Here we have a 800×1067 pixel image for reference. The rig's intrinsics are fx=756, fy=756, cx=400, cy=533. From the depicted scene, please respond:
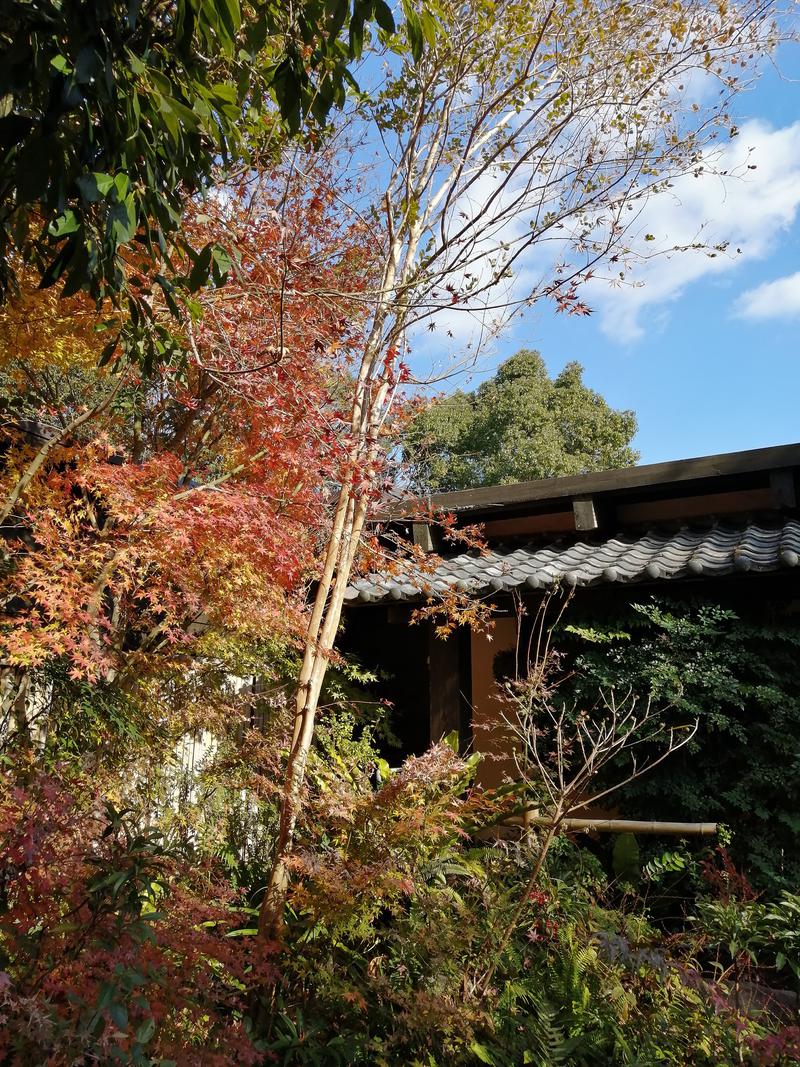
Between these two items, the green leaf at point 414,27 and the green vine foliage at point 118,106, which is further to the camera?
the green leaf at point 414,27

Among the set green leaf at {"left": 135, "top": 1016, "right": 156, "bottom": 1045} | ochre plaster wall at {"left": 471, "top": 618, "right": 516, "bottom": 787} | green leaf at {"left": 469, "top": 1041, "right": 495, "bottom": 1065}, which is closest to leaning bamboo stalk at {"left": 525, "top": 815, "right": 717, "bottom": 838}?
green leaf at {"left": 469, "top": 1041, "right": 495, "bottom": 1065}

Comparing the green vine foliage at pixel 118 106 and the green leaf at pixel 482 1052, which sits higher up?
the green vine foliage at pixel 118 106

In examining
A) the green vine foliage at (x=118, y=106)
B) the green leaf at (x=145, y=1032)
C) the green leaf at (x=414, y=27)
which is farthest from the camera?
the green leaf at (x=414, y=27)

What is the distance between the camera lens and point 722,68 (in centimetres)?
438

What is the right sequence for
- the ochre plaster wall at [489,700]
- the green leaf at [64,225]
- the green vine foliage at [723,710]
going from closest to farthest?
the green leaf at [64,225] → the green vine foliage at [723,710] → the ochre plaster wall at [489,700]

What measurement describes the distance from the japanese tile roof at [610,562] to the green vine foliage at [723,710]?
0.36 metres

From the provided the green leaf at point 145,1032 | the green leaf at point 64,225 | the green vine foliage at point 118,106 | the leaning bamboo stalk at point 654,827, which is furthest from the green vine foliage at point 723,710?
the green leaf at point 64,225

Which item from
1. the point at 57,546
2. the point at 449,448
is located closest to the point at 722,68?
the point at 57,546

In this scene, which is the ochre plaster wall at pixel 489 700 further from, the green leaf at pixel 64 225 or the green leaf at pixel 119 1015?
the green leaf at pixel 64 225

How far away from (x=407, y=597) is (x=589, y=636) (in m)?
1.48

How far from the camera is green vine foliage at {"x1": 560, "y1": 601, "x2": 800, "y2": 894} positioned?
4.74m

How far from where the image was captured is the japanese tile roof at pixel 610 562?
16.7 feet

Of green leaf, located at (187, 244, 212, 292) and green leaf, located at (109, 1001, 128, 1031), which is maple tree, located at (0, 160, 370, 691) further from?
green leaf, located at (109, 1001, 128, 1031)

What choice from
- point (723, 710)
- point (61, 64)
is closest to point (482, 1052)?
point (723, 710)
